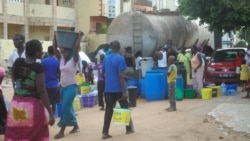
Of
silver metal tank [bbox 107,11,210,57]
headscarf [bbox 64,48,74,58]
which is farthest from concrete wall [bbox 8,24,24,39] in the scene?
headscarf [bbox 64,48,74,58]

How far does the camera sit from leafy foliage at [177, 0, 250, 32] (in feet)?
57.9

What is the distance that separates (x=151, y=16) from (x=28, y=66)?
14838 millimetres

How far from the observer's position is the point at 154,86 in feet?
44.9

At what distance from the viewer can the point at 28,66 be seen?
206 inches

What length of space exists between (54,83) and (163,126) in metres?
2.42

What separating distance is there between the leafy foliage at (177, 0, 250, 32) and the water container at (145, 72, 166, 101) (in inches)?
205

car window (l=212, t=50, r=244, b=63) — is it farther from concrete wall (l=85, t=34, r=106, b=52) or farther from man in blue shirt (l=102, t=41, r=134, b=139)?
concrete wall (l=85, t=34, r=106, b=52)

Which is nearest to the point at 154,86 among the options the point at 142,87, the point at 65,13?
the point at 142,87

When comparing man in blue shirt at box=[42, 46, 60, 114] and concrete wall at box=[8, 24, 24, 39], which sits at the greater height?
concrete wall at box=[8, 24, 24, 39]

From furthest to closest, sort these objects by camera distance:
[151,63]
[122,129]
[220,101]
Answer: [151,63] → [220,101] → [122,129]

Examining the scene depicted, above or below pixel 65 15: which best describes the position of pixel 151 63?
below

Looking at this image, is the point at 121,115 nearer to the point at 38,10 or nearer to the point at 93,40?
the point at 38,10

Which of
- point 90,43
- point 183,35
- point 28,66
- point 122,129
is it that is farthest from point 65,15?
point 28,66

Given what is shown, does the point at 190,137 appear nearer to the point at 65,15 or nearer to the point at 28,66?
the point at 28,66
